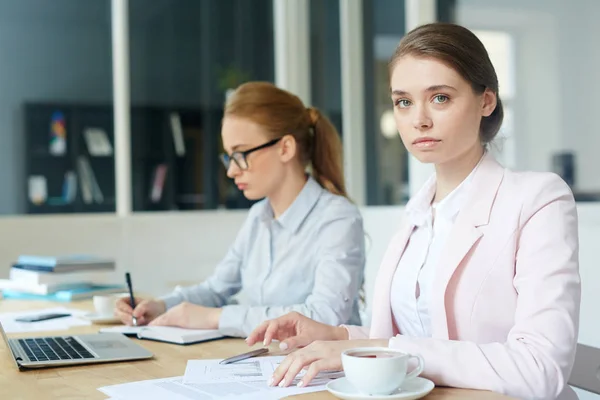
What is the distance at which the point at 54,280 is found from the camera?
2770 millimetres

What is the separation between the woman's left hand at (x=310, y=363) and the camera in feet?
3.85

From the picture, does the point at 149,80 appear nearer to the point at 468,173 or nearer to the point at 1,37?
the point at 1,37

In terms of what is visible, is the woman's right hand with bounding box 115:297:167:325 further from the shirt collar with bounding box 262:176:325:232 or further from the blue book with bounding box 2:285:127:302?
the blue book with bounding box 2:285:127:302

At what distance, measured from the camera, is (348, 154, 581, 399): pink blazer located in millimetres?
1143

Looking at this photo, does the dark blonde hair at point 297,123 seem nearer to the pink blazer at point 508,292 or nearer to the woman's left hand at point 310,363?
the pink blazer at point 508,292

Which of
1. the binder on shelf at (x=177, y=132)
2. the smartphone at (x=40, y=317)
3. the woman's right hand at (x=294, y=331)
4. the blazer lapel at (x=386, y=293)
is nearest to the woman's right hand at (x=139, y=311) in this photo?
the smartphone at (x=40, y=317)

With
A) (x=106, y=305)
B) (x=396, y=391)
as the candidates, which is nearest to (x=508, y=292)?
(x=396, y=391)

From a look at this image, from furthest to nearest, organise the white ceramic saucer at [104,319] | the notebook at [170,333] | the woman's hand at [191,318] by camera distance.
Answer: the white ceramic saucer at [104,319] → the woman's hand at [191,318] → the notebook at [170,333]

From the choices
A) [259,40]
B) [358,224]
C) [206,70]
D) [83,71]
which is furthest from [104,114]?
[358,224]

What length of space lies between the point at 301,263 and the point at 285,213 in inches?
6.6

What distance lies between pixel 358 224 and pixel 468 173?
697 millimetres

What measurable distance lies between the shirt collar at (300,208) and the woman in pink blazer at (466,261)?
64 centimetres

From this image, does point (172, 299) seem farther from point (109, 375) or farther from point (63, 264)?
point (109, 375)

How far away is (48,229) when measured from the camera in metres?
3.93
